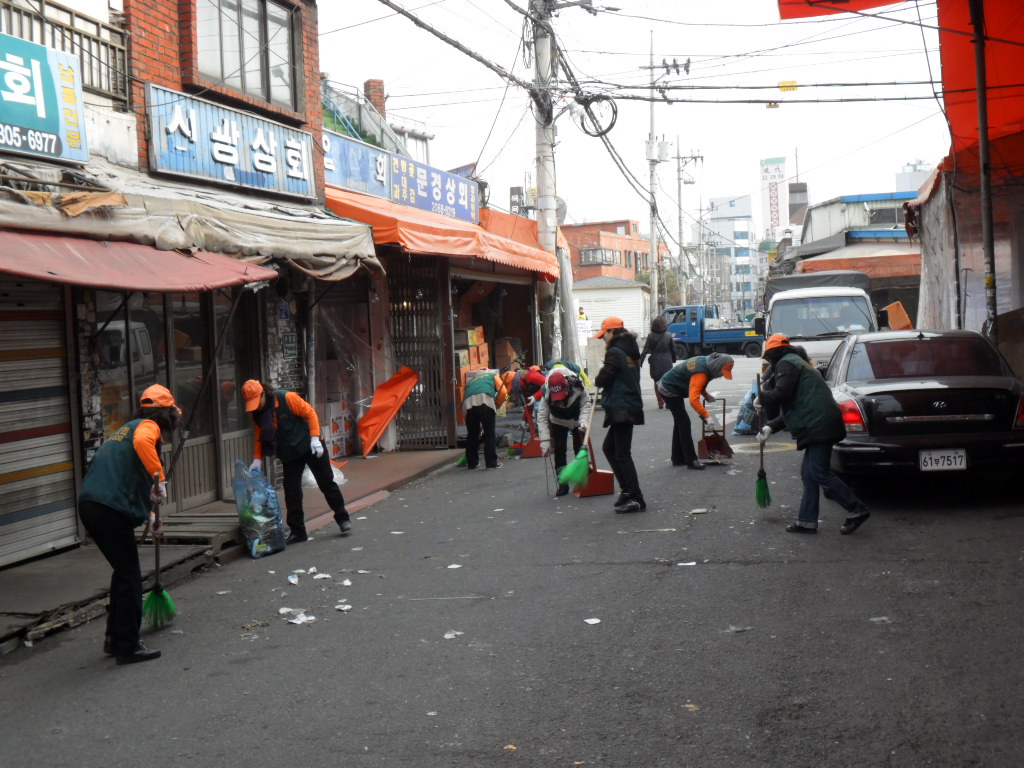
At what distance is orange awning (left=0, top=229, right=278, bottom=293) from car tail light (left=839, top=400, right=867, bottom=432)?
5.19 m

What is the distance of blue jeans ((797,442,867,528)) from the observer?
25.0 feet

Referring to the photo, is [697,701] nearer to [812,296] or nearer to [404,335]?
[404,335]

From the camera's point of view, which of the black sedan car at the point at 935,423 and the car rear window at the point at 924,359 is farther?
the car rear window at the point at 924,359

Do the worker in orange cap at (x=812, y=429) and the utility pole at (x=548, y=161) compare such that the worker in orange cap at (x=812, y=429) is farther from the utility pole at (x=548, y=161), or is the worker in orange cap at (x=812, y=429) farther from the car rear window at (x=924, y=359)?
the utility pole at (x=548, y=161)

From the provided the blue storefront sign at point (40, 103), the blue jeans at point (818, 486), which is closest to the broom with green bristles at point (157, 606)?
the blue storefront sign at point (40, 103)

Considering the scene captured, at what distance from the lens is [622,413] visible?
9.12 meters

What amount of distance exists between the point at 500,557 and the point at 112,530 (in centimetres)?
316

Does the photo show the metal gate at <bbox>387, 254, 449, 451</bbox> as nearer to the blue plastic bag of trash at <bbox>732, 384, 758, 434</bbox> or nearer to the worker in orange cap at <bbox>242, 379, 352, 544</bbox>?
the blue plastic bag of trash at <bbox>732, 384, 758, 434</bbox>

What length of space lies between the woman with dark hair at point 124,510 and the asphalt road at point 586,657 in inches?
9.5

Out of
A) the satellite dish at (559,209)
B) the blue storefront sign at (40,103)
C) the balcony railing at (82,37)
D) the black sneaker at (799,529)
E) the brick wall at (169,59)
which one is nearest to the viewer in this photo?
the blue storefront sign at (40,103)

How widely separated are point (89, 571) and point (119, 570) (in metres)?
2.20

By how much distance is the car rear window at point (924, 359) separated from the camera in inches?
351

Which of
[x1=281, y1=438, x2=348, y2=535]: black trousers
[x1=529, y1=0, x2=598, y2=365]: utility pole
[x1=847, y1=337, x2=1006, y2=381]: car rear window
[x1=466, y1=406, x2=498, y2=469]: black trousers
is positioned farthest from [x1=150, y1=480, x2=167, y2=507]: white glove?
[x1=529, y1=0, x2=598, y2=365]: utility pole

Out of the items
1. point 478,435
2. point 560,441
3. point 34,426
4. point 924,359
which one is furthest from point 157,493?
point 478,435
